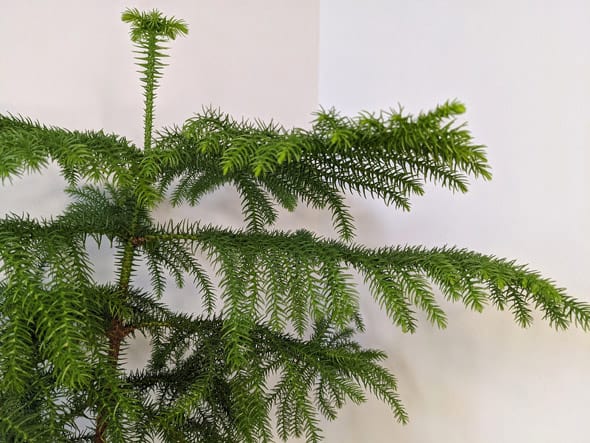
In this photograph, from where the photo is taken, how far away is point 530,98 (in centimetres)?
100

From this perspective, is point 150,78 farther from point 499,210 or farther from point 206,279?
point 499,210

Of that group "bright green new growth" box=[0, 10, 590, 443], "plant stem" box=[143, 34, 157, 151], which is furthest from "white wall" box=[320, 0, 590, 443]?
"plant stem" box=[143, 34, 157, 151]

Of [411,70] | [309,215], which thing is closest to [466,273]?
[411,70]

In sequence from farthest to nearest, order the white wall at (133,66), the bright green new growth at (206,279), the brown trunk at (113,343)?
the white wall at (133,66), the brown trunk at (113,343), the bright green new growth at (206,279)

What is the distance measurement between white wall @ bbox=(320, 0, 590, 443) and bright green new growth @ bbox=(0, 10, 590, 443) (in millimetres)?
270

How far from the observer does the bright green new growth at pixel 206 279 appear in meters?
0.55

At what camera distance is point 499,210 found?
3.44 ft

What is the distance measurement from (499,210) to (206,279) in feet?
1.82

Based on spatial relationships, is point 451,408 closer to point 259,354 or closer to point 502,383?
point 502,383

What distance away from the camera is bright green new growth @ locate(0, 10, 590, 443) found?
55 cm

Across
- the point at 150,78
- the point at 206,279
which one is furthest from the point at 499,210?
the point at 150,78

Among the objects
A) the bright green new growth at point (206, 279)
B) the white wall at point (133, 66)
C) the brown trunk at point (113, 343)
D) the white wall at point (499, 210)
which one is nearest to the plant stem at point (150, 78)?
the bright green new growth at point (206, 279)

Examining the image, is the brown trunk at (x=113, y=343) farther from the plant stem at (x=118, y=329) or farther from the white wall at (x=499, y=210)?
the white wall at (x=499, y=210)

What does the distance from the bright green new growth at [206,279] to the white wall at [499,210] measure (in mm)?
270
